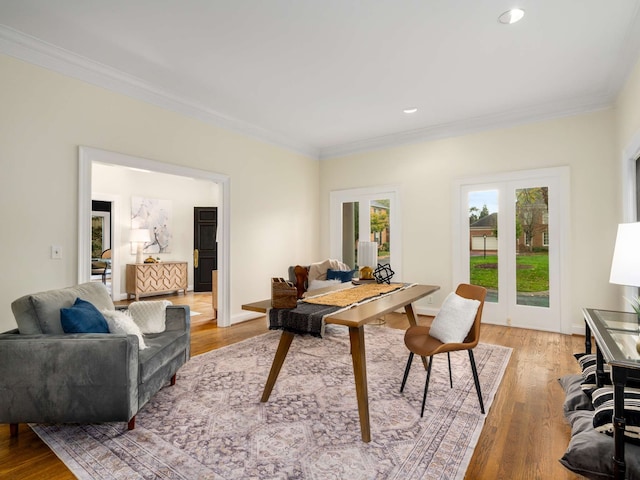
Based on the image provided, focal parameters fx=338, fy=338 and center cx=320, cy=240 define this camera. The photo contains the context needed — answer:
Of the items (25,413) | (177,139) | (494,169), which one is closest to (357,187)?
(494,169)

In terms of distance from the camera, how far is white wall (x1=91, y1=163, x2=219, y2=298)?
258 inches

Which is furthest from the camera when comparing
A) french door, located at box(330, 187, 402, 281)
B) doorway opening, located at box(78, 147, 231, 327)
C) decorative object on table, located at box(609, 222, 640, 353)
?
french door, located at box(330, 187, 402, 281)

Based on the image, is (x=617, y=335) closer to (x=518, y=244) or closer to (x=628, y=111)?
(x=628, y=111)

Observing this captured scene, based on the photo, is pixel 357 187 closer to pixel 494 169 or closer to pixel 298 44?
pixel 494 169

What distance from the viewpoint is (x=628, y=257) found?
191 centimetres

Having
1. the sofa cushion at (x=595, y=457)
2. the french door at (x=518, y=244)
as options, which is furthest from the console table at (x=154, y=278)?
the sofa cushion at (x=595, y=457)

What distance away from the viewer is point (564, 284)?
4.16m

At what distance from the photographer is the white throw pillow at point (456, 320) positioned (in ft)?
7.55

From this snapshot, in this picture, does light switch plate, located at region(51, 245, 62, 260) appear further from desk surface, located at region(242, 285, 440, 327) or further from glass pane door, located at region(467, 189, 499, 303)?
glass pane door, located at region(467, 189, 499, 303)

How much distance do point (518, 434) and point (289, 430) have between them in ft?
4.60

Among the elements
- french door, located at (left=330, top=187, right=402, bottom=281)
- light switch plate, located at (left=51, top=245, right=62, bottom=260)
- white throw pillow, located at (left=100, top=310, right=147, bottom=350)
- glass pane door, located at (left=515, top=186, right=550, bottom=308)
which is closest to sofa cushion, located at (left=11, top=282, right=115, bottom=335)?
white throw pillow, located at (left=100, top=310, right=147, bottom=350)

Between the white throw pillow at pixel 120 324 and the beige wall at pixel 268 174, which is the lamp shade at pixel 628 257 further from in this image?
the white throw pillow at pixel 120 324

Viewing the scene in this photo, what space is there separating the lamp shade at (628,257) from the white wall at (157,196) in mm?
6250

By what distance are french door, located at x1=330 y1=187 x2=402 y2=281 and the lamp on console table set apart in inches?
147
